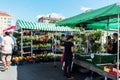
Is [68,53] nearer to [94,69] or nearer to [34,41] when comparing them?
[94,69]

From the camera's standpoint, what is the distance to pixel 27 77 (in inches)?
319

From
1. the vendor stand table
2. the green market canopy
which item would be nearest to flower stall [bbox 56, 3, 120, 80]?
the vendor stand table

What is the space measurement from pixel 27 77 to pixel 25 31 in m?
4.25

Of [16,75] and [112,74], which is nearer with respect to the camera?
[112,74]

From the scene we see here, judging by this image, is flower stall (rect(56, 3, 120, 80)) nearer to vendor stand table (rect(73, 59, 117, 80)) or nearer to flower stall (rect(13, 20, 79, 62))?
vendor stand table (rect(73, 59, 117, 80))

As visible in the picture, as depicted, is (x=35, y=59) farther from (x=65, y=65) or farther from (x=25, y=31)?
(x=65, y=65)

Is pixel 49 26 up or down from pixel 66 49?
up

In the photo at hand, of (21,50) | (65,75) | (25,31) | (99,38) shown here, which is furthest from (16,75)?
(99,38)

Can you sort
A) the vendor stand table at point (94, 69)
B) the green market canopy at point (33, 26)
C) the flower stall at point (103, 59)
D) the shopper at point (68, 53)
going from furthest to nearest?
the green market canopy at point (33, 26) < the shopper at point (68, 53) < the vendor stand table at point (94, 69) < the flower stall at point (103, 59)

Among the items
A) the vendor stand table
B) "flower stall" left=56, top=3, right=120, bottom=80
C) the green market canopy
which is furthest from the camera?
the green market canopy

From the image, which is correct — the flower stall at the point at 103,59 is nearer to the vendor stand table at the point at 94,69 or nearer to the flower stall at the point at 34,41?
the vendor stand table at the point at 94,69

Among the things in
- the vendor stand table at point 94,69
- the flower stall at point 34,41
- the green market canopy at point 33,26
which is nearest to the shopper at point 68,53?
the vendor stand table at point 94,69

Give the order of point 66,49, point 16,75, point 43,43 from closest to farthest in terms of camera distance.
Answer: point 66,49, point 16,75, point 43,43

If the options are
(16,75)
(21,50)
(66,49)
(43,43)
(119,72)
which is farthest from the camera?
(43,43)
